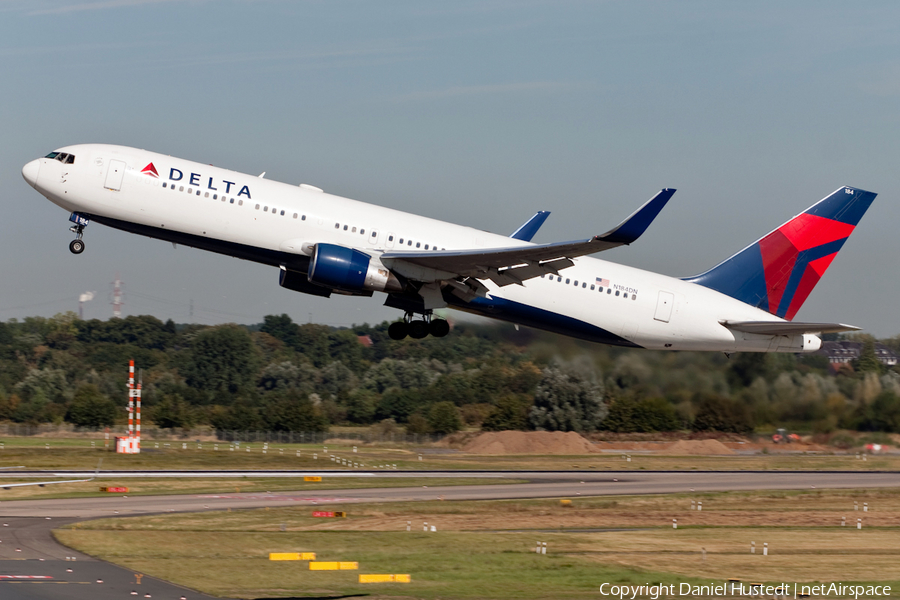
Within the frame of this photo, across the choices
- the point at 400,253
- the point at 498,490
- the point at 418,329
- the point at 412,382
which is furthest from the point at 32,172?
the point at 412,382

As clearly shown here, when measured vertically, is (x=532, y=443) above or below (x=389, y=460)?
above

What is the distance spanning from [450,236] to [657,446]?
134ft

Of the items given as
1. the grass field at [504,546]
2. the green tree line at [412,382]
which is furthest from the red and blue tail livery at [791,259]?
the grass field at [504,546]

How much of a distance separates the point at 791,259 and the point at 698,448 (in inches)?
1137

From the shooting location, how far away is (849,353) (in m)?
59.0

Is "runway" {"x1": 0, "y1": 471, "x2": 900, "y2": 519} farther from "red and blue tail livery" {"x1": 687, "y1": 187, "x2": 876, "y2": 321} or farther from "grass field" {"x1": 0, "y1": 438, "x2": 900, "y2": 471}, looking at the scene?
"red and blue tail livery" {"x1": 687, "y1": 187, "x2": 876, "y2": 321}

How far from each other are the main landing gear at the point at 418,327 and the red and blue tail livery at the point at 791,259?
10941 mm

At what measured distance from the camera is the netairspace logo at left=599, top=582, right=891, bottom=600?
23.9 meters

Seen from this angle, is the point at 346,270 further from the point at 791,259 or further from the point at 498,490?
the point at 791,259

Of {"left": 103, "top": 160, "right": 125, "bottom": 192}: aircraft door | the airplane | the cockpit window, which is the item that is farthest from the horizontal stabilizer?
the cockpit window

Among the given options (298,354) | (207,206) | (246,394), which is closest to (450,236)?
(207,206)

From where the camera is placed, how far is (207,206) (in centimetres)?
3344

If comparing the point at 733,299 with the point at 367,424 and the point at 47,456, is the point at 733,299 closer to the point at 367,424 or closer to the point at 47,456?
the point at 47,456

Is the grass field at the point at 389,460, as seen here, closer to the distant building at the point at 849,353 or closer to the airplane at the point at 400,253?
the distant building at the point at 849,353
